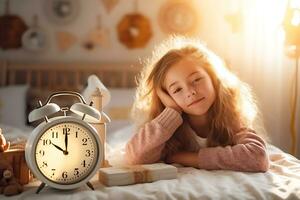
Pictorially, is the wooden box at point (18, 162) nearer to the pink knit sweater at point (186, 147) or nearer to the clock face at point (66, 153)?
the clock face at point (66, 153)

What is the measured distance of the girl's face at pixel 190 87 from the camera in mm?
1305

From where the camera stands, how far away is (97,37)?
2895 millimetres

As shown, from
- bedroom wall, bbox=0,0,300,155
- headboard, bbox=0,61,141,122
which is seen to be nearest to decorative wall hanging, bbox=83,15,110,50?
bedroom wall, bbox=0,0,300,155

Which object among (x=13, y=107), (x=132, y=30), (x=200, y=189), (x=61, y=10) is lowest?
(x=13, y=107)

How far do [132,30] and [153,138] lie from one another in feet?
5.69

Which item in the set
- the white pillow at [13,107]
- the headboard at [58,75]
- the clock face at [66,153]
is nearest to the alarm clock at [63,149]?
the clock face at [66,153]

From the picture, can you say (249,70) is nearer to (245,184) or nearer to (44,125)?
(245,184)

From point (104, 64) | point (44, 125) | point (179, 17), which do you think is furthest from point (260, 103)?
point (44, 125)

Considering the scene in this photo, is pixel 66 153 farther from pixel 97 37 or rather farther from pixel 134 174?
pixel 97 37

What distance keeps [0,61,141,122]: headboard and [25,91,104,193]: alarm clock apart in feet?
5.70

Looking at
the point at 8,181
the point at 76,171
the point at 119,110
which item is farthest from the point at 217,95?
the point at 119,110

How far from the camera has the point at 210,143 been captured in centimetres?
134

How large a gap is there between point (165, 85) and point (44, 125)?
19.6 inches

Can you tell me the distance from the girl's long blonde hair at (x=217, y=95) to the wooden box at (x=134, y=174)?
0.28 m
